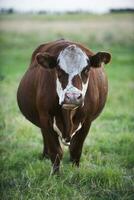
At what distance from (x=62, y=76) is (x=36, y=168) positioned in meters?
0.82

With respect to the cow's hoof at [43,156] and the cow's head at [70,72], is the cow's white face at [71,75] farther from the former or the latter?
the cow's hoof at [43,156]

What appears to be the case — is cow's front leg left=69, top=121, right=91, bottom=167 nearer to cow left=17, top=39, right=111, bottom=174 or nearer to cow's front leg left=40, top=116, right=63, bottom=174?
cow left=17, top=39, right=111, bottom=174

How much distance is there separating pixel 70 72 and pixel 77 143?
89 centimetres

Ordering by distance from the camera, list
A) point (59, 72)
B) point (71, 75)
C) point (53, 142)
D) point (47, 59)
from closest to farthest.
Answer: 1. point (71, 75)
2. point (59, 72)
3. point (47, 59)
4. point (53, 142)

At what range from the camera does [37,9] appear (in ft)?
16.1

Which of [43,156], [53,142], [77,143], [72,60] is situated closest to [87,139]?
[43,156]

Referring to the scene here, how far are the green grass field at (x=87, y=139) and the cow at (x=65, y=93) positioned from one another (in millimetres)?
257

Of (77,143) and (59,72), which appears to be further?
(77,143)

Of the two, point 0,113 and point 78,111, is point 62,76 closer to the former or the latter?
point 78,111

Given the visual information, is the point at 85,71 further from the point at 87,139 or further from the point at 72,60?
the point at 87,139

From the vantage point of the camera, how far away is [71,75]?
4.12 m

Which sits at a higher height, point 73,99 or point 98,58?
point 98,58

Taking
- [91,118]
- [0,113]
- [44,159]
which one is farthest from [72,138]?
[0,113]

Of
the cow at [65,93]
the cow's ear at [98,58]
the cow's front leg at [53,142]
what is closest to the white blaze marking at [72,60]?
the cow at [65,93]
